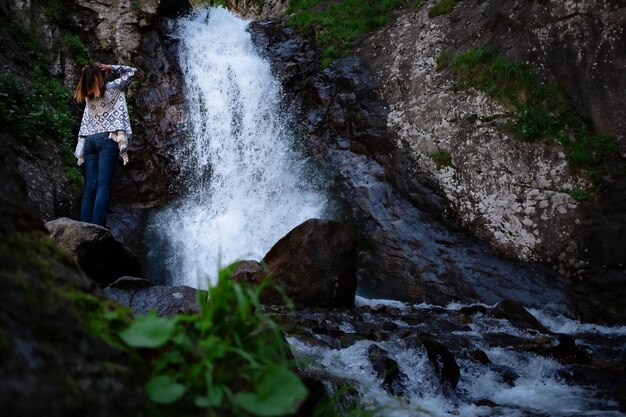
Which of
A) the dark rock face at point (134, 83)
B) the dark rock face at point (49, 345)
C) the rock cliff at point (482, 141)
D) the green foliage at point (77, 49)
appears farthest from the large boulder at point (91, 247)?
the green foliage at point (77, 49)

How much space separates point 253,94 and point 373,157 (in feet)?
13.4

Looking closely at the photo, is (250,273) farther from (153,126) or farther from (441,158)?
(153,126)

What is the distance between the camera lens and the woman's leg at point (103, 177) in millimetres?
5969

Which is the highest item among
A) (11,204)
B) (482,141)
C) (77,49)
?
(77,49)

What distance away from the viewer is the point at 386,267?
26.1 feet

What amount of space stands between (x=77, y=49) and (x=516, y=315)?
10.5 metres

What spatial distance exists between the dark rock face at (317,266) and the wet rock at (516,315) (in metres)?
2.02

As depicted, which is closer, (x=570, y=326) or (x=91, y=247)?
(x=91, y=247)

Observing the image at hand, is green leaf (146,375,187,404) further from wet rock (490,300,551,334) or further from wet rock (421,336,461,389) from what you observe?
wet rock (490,300,551,334)

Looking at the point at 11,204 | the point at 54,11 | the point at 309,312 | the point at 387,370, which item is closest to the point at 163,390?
the point at 11,204

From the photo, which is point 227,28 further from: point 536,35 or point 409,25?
point 536,35

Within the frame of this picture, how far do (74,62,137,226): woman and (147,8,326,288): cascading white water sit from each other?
2353 millimetres

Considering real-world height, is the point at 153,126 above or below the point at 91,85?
above

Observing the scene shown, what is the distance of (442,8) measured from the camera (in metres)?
10.9
